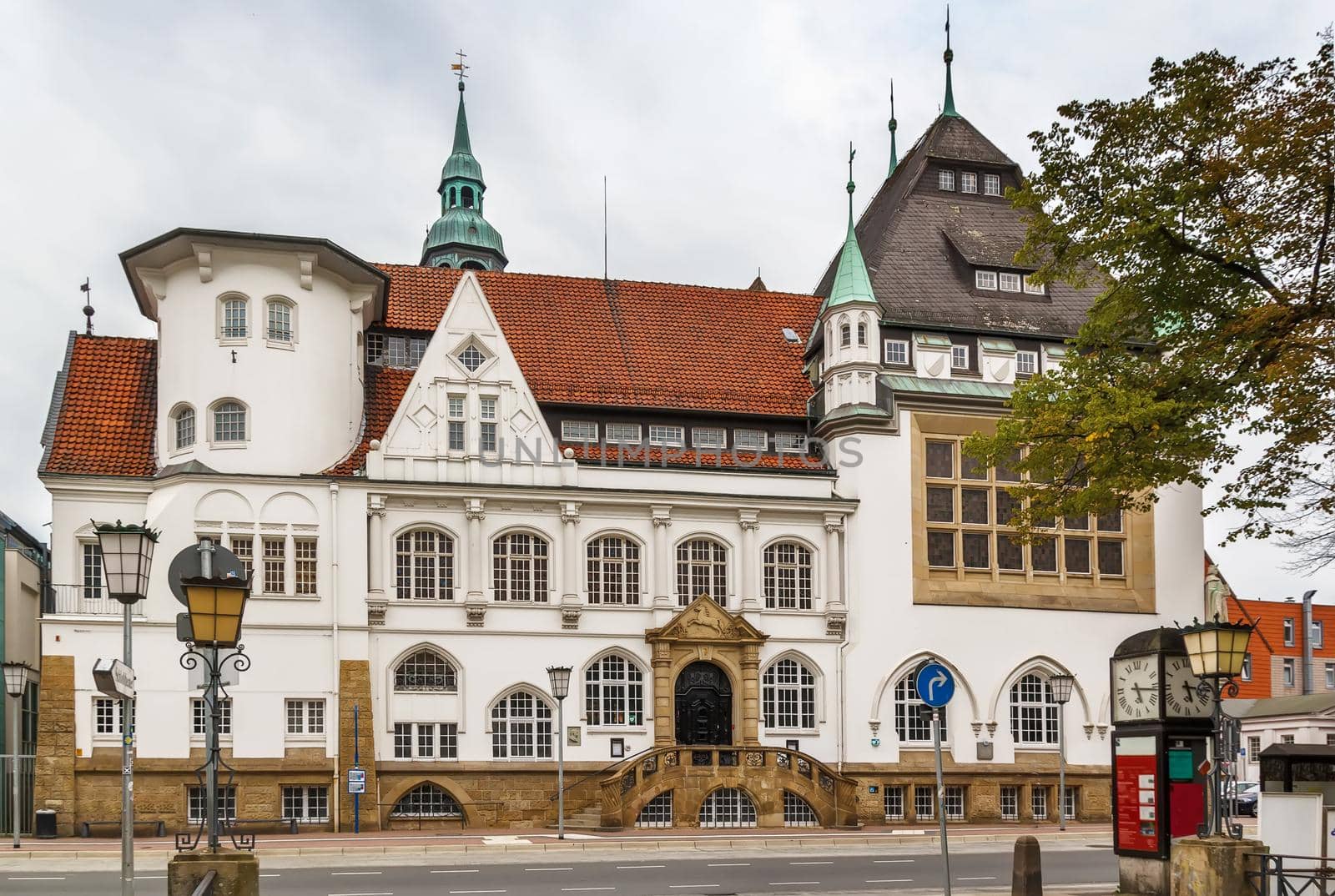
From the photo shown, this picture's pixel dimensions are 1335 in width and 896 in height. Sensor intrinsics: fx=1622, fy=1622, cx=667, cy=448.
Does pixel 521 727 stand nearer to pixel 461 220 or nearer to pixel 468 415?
pixel 468 415

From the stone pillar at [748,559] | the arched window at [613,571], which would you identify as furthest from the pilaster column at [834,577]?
the arched window at [613,571]

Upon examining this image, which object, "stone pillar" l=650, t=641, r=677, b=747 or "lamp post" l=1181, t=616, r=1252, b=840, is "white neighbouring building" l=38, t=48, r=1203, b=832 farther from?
"lamp post" l=1181, t=616, r=1252, b=840

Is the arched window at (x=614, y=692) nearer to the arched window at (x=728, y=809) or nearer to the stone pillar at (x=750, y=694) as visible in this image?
the stone pillar at (x=750, y=694)

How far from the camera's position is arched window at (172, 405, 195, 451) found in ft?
141

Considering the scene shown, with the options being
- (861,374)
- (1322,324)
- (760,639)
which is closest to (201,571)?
(1322,324)

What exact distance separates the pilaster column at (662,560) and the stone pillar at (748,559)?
6.89ft

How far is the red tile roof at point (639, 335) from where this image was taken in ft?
158

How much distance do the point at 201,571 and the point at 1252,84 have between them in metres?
20.8

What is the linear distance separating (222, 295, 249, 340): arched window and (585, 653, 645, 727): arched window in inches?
513

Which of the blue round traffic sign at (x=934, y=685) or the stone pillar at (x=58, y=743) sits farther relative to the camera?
the stone pillar at (x=58, y=743)

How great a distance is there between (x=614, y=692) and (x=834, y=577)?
7155mm

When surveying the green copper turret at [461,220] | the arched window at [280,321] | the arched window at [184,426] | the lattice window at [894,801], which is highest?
the green copper turret at [461,220]

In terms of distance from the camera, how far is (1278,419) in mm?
27516

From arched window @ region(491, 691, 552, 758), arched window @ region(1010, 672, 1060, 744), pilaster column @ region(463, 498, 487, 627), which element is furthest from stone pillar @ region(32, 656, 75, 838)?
arched window @ region(1010, 672, 1060, 744)
